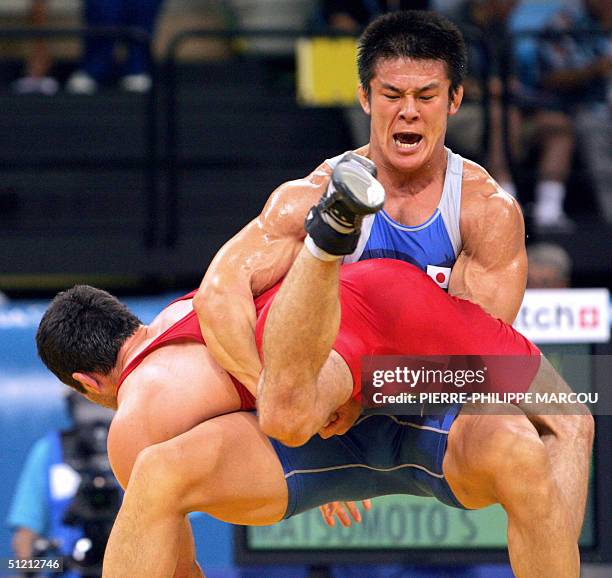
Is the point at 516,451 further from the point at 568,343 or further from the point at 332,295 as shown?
the point at 568,343

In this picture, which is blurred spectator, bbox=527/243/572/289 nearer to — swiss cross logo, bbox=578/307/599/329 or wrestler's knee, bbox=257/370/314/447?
swiss cross logo, bbox=578/307/599/329

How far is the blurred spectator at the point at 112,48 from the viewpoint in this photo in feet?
19.8

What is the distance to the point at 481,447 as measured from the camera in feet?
9.54

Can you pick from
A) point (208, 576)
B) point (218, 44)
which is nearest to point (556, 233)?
point (218, 44)

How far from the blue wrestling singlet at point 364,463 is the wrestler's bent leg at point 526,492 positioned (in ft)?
0.70

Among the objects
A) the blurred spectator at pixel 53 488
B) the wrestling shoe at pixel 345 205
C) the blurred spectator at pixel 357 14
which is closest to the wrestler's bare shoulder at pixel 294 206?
the wrestling shoe at pixel 345 205

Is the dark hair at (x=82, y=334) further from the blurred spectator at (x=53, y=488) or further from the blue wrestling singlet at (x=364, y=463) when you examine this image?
the blurred spectator at (x=53, y=488)

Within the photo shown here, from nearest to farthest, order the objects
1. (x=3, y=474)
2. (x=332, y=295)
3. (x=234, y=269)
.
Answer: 1. (x=332, y=295)
2. (x=234, y=269)
3. (x=3, y=474)

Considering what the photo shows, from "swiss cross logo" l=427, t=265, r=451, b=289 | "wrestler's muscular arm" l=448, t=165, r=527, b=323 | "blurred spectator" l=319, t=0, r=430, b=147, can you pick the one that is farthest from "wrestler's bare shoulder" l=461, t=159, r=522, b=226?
"blurred spectator" l=319, t=0, r=430, b=147

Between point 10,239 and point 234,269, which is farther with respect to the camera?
point 10,239

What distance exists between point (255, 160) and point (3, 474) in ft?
6.04

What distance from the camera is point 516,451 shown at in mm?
2852

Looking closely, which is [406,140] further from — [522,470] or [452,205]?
[522,470]

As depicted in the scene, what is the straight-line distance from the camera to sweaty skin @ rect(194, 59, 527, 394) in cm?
305
